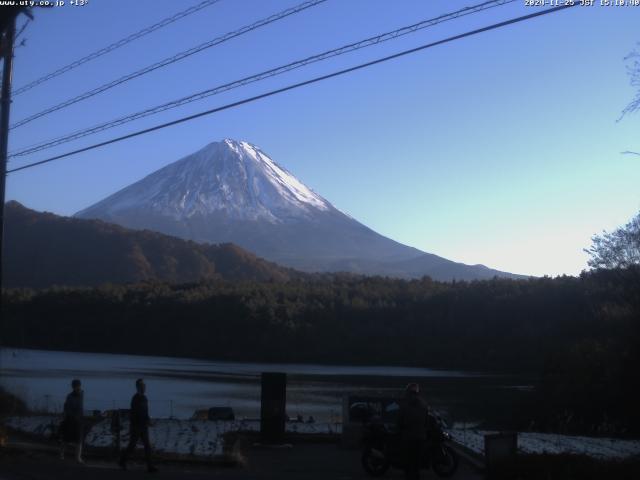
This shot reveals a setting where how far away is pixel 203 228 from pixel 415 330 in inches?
4451

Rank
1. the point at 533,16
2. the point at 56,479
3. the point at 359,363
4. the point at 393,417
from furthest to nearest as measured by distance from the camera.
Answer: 1. the point at 359,363
2. the point at 393,417
3. the point at 56,479
4. the point at 533,16

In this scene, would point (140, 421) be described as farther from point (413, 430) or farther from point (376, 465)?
point (413, 430)

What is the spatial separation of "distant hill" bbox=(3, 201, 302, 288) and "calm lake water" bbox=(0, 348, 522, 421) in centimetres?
5075

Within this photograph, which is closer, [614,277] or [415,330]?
[614,277]

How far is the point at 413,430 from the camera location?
35.0 feet

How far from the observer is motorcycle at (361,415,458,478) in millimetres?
13047

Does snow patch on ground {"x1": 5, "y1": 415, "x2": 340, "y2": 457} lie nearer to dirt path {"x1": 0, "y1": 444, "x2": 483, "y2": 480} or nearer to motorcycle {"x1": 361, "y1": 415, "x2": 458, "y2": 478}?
dirt path {"x1": 0, "y1": 444, "x2": 483, "y2": 480}

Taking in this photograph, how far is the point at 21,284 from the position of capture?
120312mm


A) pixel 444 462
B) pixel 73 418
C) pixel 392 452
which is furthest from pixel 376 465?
pixel 73 418

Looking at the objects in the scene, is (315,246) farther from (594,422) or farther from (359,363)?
(594,422)

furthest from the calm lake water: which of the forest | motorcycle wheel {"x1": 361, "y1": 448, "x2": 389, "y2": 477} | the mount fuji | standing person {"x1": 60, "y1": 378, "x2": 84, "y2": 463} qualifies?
the mount fuji

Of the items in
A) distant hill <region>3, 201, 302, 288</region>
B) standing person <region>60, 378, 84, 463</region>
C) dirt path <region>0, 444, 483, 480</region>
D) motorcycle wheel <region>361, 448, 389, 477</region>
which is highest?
distant hill <region>3, 201, 302, 288</region>

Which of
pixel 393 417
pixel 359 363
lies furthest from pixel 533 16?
pixel 359 363

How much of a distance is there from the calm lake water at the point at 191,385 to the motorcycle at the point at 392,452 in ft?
44.3
